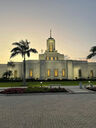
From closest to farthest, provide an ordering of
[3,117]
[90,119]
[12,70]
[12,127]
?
1. [12,127]
2. [90,119]
3. [3,117]
4. [12,70]

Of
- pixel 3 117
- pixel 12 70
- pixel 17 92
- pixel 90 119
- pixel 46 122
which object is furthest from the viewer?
pixel 12 70

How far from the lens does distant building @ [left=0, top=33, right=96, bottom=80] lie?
53.6 metres

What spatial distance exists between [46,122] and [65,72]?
166 feet

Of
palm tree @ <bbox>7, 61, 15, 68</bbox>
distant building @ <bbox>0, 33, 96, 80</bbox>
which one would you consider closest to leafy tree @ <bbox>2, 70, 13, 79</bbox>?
palm tree @ <bbox>7, 61, 15, 68</bbox>

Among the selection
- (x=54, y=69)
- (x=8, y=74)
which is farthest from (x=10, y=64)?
(x=54, y=69)

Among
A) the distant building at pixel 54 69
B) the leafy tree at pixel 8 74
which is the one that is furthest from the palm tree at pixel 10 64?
the leafy tree at pixel 8 74

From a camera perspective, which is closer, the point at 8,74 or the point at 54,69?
the point at 8,74

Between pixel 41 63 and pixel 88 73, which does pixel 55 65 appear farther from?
pixel 88 73

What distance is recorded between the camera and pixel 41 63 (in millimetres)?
53906

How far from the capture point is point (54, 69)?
54062 millimetres

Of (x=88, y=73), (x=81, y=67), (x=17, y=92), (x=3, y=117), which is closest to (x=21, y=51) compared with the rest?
(x=17, y=92)

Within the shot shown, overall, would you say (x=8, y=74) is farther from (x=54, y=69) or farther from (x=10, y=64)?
(x=54, y=69)

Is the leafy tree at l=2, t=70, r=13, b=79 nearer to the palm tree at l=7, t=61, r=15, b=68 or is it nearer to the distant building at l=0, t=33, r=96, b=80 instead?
the palm tree at l=7, t=61, r=15, b=68

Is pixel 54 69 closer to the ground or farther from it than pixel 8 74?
farther from it
